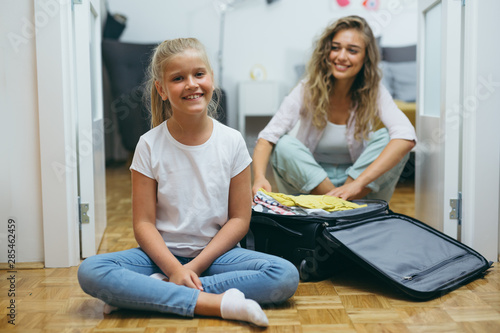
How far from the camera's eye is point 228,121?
407 cm

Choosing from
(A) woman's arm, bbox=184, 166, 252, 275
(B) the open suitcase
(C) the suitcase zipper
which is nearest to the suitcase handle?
(B) the open suitcase

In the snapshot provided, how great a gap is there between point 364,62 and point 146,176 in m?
0.96

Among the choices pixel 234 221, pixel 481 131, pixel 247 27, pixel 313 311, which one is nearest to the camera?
pixel 313 311

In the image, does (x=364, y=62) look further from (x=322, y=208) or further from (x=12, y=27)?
(x=12, y=27)

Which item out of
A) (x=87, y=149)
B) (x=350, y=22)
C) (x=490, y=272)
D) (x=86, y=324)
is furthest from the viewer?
(x=350, y=22)

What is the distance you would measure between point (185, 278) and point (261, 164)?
0.69 m

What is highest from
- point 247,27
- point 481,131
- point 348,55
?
point 247,27

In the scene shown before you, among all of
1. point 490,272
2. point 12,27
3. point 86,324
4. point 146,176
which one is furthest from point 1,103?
point 490,272

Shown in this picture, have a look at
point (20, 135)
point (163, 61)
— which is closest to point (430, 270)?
point (163, 61)

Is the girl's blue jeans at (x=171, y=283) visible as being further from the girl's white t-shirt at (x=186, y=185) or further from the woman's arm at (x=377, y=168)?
the woman's arm at (x=377, y=168)

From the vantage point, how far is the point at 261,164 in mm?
1706

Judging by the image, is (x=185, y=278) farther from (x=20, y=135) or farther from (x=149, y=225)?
(x=20, y=135)

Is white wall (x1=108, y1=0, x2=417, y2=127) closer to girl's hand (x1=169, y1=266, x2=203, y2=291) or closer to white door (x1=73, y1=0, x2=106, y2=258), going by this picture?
white door (x1=73, y1=0, x2=106, y2=258)

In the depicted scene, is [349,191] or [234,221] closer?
[234,221]
